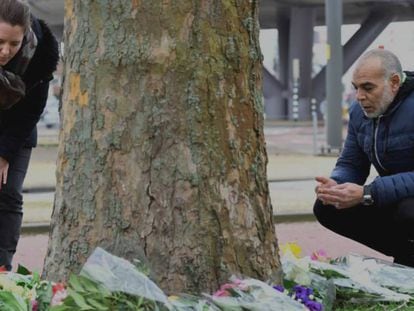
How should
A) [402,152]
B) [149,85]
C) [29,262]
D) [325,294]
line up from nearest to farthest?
[149,85]
[325,294]
[402,152]
[29,262]

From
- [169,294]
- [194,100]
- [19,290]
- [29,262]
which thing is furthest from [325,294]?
[29,262]

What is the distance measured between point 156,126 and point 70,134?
36 centimetres

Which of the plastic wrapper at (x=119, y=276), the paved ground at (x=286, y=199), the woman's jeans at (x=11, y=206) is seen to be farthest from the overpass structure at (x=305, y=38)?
the plastic wrapper at (x=119, y=276)

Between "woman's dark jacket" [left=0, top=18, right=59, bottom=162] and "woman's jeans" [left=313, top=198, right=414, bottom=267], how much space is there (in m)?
1.44

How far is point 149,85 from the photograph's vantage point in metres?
3.39

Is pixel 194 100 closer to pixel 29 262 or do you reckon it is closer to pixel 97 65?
pixel 97 65

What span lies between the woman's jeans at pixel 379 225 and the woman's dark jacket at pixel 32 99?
1.44 m

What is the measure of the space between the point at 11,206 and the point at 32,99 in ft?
1.91

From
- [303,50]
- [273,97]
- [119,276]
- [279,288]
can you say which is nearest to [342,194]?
[279,288]

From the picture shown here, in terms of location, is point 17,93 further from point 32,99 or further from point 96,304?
point 96,304

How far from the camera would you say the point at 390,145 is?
4480mm

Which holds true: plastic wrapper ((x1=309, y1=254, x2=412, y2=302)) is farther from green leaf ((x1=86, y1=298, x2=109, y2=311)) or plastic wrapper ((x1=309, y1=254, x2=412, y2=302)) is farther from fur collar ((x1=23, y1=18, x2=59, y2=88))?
fur collar ((x1=23, y1=18, x2=59, y2=88))

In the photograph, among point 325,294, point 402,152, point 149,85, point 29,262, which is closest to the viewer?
point 149,85

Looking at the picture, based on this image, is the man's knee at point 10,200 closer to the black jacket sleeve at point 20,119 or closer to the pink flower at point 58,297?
the black jacket sleeve at point 20,119
